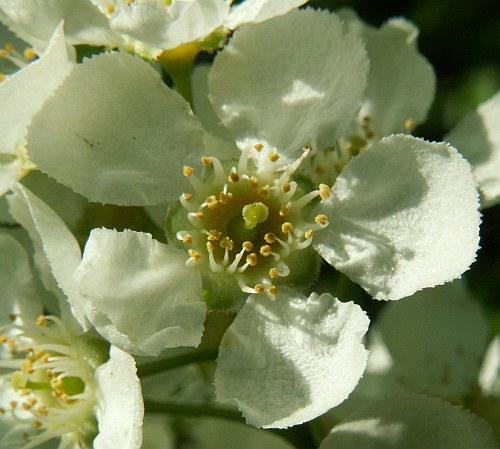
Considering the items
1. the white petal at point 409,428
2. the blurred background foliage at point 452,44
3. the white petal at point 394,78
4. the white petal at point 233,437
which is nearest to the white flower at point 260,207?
the white petal at point 409,428

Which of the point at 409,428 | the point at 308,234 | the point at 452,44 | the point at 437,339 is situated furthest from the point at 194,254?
the point at 452,44

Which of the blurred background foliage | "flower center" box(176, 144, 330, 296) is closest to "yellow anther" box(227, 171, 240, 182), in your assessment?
"flower center" box(176, 144, 330, 296)

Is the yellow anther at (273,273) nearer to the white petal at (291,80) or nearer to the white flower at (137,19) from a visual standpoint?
the white petal at (291,80)

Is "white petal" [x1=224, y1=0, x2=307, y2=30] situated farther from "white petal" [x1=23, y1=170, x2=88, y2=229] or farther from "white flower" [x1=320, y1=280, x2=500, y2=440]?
"white flower" [x1=320, y1=280, x2=500, y2=440]

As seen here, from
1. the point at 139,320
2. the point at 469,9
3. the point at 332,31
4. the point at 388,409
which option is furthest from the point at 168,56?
the point at 469,9

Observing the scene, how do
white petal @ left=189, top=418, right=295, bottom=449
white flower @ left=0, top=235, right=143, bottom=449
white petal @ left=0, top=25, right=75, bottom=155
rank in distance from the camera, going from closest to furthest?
white petal @ left=0, top=25, right=75, bottom=155
white flower @ left=0, top=235, right=143, bottom=449
white petal @ left=189, top=418, right=295, bottom=449

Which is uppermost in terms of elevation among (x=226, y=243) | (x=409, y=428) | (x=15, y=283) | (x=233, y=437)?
(x=226, y=243)

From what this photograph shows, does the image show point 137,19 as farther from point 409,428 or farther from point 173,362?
point 409,428
